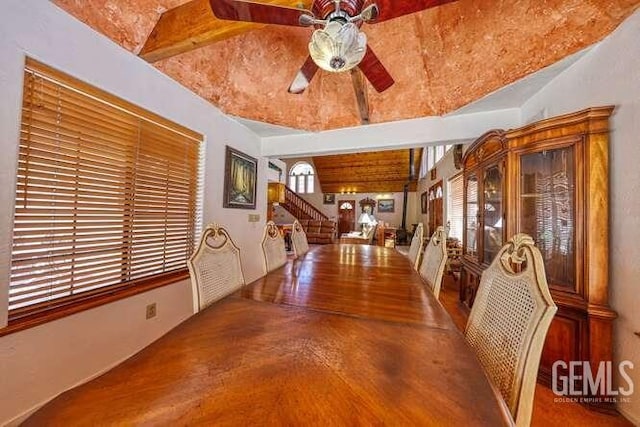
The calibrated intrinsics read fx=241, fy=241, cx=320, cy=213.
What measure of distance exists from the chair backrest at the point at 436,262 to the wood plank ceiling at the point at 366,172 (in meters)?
7.34

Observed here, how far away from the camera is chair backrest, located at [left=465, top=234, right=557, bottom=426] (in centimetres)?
69

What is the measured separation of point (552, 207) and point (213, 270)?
7.68 feet

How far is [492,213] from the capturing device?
2289 millimetres

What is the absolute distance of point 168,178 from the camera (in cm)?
210

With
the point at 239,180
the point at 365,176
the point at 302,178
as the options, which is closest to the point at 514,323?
the point at 239,180

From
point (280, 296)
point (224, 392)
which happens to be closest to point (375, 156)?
point (280, 296)

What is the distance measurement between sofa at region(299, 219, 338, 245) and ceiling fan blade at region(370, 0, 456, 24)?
7.02m

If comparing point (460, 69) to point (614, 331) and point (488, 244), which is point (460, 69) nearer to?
point (488, 244)

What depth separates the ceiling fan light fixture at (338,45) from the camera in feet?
3.36

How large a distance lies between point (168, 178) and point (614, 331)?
3277 mm

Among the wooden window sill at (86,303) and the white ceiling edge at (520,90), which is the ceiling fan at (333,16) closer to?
the white ceiling edge at (520,90)

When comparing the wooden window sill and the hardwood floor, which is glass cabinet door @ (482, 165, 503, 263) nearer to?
the hardwood floor

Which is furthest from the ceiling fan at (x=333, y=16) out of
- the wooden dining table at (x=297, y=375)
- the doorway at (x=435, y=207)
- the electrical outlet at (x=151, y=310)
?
the doorway at (x=435, y=207)

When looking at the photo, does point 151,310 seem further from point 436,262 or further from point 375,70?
point 375,70
